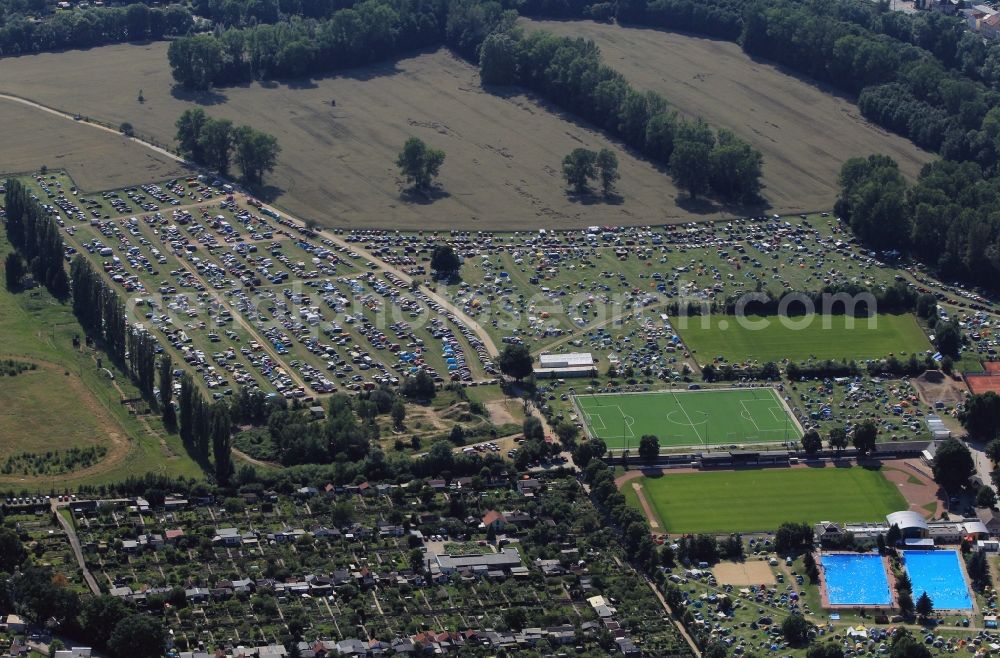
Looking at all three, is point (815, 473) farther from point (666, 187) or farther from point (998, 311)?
point (666, 187)

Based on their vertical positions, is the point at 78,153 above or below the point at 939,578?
above

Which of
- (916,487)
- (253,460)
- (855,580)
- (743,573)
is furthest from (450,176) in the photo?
(855,580)

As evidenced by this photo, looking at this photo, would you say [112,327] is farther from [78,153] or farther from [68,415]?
[78,153]

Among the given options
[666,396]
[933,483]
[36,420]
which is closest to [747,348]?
[666,396]

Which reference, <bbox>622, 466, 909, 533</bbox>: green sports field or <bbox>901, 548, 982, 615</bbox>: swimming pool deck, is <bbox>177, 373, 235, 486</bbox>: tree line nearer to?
<bbox>622, 466, 909, 533</bbox>: green sports field

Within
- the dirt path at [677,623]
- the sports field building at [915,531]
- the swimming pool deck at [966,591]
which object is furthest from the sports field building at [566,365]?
the swimming pool deck at [966,591]

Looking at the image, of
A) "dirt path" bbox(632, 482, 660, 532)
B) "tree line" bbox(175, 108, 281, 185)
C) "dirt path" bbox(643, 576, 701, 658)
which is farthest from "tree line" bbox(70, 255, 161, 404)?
"dirt path" bbox(643, 576, 701, 658)
